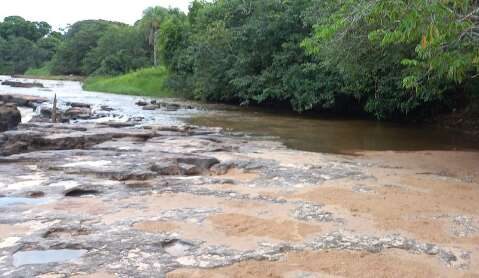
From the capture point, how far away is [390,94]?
2027cm

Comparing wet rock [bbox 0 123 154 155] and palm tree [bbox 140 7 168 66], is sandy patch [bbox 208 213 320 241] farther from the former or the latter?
palm tree [bbox 140 7 168 66]

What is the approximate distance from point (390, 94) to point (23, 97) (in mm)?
18441

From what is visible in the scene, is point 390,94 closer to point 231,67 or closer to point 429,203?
point 231,67

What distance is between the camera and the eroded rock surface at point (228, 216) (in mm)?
5301

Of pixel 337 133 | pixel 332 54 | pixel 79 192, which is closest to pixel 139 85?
pixel 337 133

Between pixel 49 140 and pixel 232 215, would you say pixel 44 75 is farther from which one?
pixel 232 215

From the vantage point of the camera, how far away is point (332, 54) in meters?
14.6

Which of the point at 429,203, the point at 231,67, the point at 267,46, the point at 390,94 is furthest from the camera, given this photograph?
the point at 231,67

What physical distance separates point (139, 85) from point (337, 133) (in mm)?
29012

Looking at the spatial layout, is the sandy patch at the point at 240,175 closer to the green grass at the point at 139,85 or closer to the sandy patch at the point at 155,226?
the sandy patch at the point at 155,226

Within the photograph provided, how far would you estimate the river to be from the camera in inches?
596

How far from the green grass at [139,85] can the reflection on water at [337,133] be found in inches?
707

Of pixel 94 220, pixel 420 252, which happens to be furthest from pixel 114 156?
pixel 420 252

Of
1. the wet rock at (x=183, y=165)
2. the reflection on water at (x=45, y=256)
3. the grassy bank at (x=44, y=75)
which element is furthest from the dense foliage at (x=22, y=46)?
the reflection on water at (x=45, y=256)
